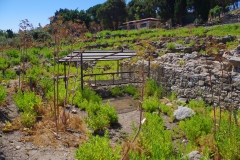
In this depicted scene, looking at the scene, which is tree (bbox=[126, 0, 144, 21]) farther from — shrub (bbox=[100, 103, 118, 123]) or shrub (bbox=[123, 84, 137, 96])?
shrub (bbox=[100, 103, 118, 123])

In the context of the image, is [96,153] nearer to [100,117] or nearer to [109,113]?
[100,117]

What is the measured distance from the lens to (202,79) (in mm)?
8422

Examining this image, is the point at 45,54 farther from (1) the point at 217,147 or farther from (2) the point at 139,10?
(2) the point at 139,10

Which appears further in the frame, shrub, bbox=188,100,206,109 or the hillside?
shrub, bbox=188,100,206,109

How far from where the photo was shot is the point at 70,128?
21.5ft

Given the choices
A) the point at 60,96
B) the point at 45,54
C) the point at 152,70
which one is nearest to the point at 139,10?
the point at 45,54

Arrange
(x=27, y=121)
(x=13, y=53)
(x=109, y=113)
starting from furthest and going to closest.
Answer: (x=13, y=53), (x=109, y=113), (x=27, y=121)

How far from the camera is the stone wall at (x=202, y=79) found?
727cm

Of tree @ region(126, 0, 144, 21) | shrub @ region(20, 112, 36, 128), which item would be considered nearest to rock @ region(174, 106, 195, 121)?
shrub @ region(20, 112, 36, 128)

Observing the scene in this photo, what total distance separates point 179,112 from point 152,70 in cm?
454

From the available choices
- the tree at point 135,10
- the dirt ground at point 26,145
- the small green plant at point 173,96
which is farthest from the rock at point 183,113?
the tree at point 135,10

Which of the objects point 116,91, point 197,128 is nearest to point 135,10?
point 116,91

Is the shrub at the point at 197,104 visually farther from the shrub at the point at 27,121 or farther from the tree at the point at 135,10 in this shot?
the tree at the point at 135,10

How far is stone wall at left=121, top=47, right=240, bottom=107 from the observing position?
727cm
